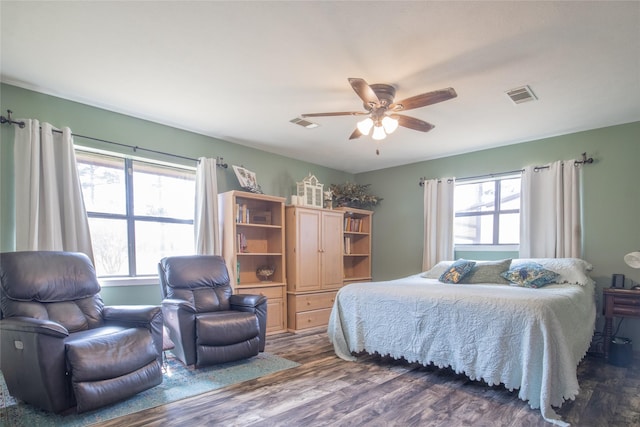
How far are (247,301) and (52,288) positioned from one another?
60.7 inches

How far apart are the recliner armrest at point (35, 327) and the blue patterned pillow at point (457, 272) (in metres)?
3.41

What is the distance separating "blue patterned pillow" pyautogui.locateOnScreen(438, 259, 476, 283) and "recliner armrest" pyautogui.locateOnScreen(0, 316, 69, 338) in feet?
11.2

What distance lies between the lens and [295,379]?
9.18ft

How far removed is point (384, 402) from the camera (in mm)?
2410

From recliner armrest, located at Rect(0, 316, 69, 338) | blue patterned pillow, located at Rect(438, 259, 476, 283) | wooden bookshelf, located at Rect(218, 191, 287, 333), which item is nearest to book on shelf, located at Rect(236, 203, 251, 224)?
wooden bookshelf, located at Rect(218, 191, 287, 333)

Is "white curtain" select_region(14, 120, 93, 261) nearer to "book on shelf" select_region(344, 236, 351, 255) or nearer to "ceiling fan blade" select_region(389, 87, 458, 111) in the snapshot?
"ceiling fan blade" select_region(389, 87, 458, 111)

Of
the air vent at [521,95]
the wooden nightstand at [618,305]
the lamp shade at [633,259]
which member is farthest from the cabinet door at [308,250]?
the lamp shade at [633,259]

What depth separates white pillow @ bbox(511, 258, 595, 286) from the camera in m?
3.32

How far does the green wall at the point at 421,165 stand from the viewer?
9.87ft

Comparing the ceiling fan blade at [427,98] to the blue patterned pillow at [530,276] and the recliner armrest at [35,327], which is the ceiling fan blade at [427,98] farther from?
the recliner armrest at [35,327]

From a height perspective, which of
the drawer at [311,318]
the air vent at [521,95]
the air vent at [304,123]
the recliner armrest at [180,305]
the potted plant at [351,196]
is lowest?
the drawer at [311,318]

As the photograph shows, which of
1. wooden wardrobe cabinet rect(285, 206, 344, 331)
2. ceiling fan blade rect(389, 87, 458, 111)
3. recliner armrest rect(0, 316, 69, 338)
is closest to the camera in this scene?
recliner armrest rect(0, 316, 69, 338)

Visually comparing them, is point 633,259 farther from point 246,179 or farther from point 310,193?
point 246,179

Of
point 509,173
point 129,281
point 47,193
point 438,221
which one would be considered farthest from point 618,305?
point 47,193
